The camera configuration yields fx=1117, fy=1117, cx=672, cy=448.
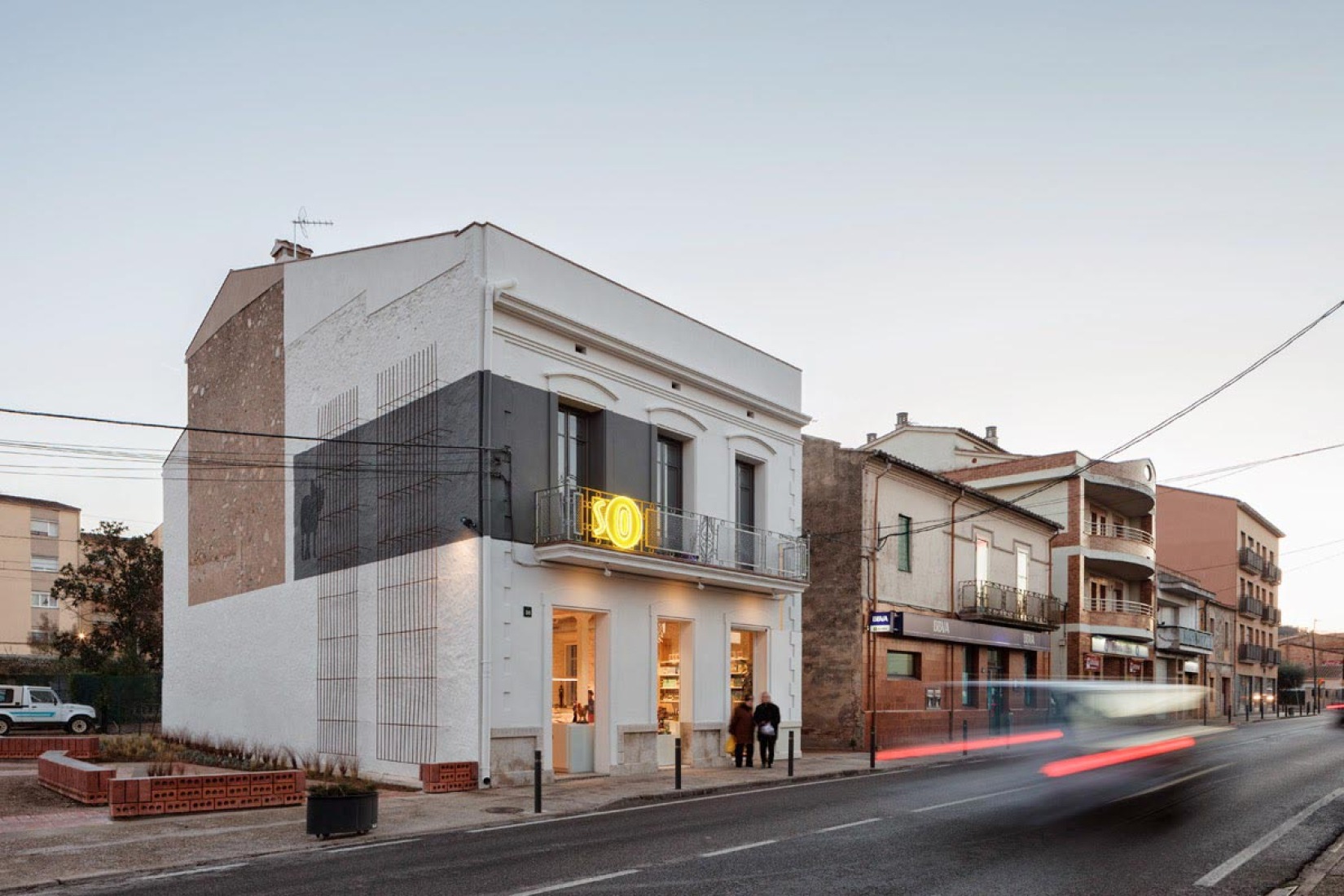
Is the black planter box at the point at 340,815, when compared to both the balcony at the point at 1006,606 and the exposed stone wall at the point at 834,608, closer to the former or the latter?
the exposed stone wall at the point at 834,608

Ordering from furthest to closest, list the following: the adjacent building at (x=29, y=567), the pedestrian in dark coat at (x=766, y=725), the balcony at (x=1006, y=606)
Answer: the adjacent building at (x=29, y=567), the balcony at (x=1006, y=606), the pedestrian in dark coat at (x=766, y=725)

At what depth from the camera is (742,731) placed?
21.9 m

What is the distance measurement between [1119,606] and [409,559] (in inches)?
1475

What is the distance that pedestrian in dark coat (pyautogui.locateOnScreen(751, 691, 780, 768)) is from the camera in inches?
865

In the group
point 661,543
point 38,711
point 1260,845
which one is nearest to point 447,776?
point 661,543

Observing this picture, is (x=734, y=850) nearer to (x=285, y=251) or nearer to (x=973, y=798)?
(x=973, y=798)

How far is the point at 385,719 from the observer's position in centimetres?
1933

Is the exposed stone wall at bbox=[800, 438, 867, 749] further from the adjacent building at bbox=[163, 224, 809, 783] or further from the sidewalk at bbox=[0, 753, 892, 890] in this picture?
the sidewalk at bbox=[0, 753, 892, 890]

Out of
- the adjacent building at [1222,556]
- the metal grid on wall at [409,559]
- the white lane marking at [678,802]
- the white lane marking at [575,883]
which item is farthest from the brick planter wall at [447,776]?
the adjacent building at [1222,556]

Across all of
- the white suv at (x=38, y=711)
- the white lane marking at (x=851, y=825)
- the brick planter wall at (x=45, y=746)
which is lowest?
the white suv at (x=38, y=711)

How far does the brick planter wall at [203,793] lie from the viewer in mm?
13586

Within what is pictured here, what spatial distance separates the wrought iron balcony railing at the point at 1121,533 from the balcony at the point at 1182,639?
16.0ft

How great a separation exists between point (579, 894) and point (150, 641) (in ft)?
136

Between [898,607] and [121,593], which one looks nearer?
[898,607]
